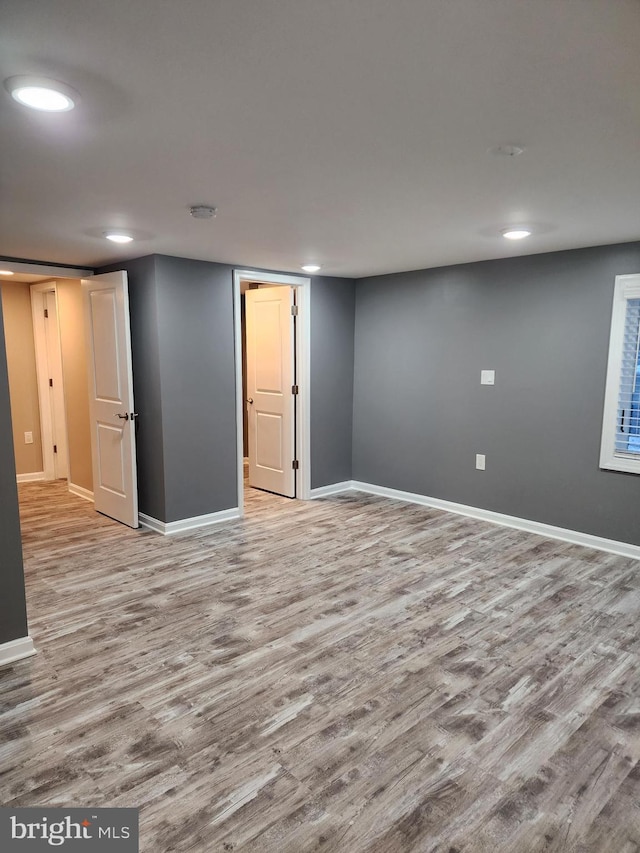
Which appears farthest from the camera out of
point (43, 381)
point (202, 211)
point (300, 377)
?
Result: point (43, 381)

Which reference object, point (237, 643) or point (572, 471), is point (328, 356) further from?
point (237, 643)

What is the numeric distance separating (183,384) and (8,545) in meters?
2.06

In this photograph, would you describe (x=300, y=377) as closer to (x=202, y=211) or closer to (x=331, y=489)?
(x=331, y=489)

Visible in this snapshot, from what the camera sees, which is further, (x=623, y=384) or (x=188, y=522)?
(x=188, y=522)

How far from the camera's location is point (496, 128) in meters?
1.74

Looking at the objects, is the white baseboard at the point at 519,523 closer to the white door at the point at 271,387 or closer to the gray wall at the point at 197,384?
the white door at the point at 271,387

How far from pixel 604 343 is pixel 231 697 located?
338 cm

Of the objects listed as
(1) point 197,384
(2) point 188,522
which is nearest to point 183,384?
(1) point 197,384

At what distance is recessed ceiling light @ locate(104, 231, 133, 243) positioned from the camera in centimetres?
333

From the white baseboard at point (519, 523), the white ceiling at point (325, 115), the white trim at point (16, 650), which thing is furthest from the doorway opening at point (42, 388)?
the white baseboard at point (519, 523)

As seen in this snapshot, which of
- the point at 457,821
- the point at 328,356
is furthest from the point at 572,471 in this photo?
the point at 457,821

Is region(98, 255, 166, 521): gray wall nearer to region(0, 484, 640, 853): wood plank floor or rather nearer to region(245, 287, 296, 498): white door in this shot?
region(0, 484, 640, 853): wood plank floor

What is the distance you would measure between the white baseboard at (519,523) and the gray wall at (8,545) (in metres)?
3.55

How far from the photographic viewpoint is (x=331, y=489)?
18.7 ft
